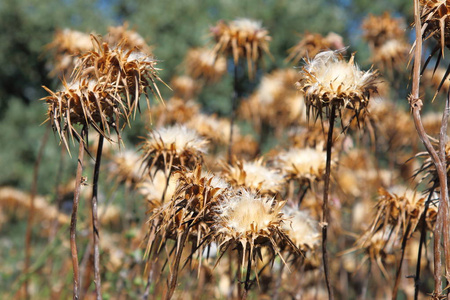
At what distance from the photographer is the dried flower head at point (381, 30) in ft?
14.7

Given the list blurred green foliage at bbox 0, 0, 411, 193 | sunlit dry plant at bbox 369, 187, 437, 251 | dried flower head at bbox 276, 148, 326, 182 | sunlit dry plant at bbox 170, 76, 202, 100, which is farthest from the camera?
blurred green foliage at bbox 0, 0, 411, 193

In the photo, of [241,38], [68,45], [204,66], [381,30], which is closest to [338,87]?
[241,38]

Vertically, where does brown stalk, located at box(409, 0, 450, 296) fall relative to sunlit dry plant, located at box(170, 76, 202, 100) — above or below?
below

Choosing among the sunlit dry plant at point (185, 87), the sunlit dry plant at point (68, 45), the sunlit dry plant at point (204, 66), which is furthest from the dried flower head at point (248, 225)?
the sunlit dry plant at point (185, 87)

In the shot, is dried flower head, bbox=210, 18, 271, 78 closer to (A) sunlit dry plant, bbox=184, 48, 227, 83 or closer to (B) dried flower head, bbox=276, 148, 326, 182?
(B) dried flower head, bbox=276, 148, 326, 182

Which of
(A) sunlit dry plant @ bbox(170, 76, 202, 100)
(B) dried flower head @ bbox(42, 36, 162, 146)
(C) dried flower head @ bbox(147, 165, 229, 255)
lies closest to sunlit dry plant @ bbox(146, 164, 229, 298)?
(C) dried flower head @ bbox(147, 165, 229, 255)

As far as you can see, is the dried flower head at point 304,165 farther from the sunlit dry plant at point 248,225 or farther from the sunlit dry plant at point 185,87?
the sunlit dry plant at point 185,87

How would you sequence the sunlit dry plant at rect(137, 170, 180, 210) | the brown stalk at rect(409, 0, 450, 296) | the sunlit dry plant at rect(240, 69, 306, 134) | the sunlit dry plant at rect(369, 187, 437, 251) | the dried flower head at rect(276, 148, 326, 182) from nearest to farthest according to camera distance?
the brown stalk at rect(409, 0, 450, 296) → the sunlit dry plant at rect(369, 187, 437, 251) → the sunlit dry plant at rect(137, 170, 180, 210) → the dried flower head at rect(276, 148, 326, 182) → the sunlit dry plant at rect(240, 69, 306, 134)

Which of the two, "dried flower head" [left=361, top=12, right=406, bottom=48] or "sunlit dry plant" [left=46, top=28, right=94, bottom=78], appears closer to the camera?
"sunlit dry plant" [left=46, top=28, right=94, bottom=78]

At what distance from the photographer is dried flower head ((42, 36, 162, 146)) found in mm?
1720

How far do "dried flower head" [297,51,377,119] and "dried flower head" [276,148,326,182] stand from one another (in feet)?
2.46

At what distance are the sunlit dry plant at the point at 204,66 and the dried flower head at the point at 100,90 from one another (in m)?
3.32

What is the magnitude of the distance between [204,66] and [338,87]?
12.1 feet

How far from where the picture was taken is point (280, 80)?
18.1 ft
